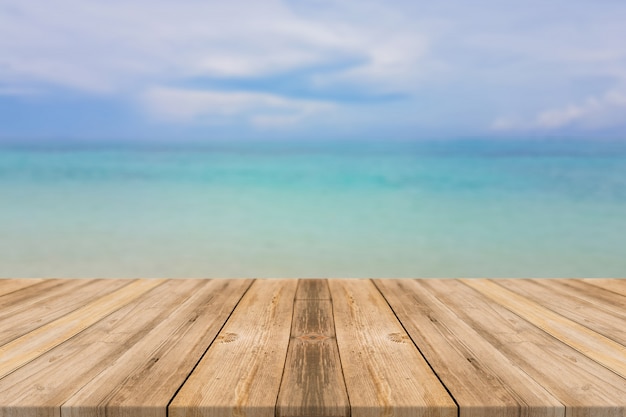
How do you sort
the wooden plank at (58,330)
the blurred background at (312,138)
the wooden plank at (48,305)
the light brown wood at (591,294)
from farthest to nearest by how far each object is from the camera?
1. the blurred background at (312,138)
2. the light brown wood at (591,294)
3. the wooden plank at (48,305)
4. the wooden plank at (58,330)


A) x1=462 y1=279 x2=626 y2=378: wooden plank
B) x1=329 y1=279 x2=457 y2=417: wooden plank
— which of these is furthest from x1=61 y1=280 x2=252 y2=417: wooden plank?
x1=462 y1=279 x2=626 y2=378: wooden plank

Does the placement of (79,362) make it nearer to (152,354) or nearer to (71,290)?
(152,354)

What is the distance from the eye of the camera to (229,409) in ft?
2.79

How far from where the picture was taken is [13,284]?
198 centimetres

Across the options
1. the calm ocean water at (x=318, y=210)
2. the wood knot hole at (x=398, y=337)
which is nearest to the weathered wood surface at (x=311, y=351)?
the wood knot hole at (x=398, y=337)

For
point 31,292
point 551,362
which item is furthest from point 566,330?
point 31,292

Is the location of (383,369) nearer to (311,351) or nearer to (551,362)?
(311,351)

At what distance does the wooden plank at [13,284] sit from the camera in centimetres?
187

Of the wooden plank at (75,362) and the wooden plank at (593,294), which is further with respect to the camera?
the wooden plank at (593,294)

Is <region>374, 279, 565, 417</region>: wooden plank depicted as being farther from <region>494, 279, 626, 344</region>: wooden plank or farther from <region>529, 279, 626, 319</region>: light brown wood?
<region>529, 279, 626, 319</region>: light brown wood

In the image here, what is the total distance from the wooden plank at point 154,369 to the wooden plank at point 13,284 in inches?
29.7

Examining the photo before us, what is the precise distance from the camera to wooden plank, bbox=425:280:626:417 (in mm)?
881

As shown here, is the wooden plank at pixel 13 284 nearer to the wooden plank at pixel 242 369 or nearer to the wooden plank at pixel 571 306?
the wooden plank at pixel 242 369

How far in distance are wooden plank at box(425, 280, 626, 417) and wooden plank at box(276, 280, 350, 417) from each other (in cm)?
38
